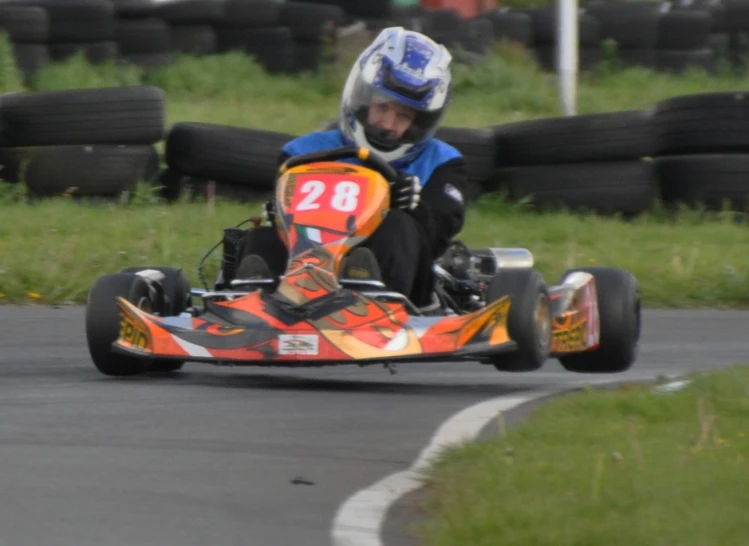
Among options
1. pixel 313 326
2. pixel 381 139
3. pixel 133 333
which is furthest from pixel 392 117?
pixel 133 333

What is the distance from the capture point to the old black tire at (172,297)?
6.25 metres

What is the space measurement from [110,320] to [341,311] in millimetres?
817

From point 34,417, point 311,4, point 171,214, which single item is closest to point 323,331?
point 34,417

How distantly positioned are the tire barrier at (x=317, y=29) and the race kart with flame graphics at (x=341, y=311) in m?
7.94

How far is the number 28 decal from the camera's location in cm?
603

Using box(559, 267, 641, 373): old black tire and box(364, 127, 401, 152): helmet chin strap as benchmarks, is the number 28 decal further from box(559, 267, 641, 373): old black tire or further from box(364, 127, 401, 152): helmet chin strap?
box(559, 267, 641, 373): old black tire

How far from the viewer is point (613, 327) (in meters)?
6.38

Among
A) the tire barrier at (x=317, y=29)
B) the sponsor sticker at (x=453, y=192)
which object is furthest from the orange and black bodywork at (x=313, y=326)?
the tire barrier at (x=317, y=29)

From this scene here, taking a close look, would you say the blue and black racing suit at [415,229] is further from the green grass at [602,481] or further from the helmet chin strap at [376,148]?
the green grass at [602,481]

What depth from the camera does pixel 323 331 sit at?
5.48m

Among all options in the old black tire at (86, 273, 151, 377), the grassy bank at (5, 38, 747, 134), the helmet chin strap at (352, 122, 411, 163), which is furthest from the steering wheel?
the grassy bank at (5, 38, 747, 134)

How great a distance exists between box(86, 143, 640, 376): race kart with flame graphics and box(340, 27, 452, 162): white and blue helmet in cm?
36

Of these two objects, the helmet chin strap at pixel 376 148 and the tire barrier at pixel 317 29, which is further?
the tire barrier at pixel 317 29

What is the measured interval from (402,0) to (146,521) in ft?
56.5
